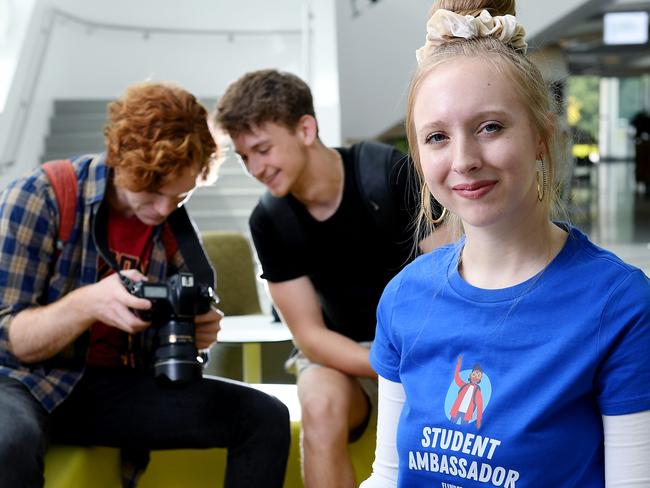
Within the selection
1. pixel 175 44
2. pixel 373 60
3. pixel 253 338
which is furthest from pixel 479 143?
pixel 175 44

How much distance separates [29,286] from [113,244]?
0.24 m

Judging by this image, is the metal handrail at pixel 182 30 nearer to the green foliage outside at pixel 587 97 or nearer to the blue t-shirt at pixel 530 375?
the blue t-shirt at pixel 530 375

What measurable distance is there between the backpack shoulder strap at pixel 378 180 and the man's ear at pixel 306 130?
13cm

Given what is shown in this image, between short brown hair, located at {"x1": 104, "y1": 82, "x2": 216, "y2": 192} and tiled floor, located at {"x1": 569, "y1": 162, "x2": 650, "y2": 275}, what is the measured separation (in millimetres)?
2576

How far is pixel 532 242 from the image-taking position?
1.19m

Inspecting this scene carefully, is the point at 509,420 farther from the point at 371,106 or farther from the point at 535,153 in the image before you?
the point at 371,106

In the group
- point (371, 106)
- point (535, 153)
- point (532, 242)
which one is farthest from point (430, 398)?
point (371, 106)

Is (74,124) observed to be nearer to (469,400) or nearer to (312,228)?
(312,228)

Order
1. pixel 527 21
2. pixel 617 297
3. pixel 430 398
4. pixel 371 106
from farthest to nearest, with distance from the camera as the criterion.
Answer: pixel 371 106 < pixel 527 21 < pixel 430 398 < pixel 617 297

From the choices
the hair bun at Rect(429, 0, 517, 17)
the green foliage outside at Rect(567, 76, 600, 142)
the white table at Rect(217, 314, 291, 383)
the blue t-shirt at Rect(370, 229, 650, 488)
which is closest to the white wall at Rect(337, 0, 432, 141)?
the white table at Rect(217, 314, 291, 383)

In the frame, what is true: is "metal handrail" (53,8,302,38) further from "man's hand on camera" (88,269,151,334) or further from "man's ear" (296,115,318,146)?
"man's hand on camera" (88,269,151,334)

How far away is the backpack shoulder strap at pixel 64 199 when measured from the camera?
211 cm

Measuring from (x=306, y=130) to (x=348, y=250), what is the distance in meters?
0.35

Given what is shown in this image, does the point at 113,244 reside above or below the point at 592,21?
below
